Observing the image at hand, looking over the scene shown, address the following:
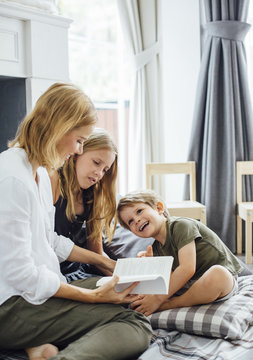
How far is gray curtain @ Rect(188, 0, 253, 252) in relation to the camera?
371cm

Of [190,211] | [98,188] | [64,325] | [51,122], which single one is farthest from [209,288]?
[190,211]

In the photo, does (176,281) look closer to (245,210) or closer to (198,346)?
(198,346)

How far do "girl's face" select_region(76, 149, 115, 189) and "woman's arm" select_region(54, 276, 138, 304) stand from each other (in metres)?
0.60

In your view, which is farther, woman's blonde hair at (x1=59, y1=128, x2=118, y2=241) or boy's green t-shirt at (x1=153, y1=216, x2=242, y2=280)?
woman's blonde hair at (x1=59, y1=128, x2=118, y2=241)

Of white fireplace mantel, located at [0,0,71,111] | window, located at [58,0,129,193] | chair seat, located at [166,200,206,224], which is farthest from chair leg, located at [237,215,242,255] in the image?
white fireplace mantel, located at [0,0,71,111]

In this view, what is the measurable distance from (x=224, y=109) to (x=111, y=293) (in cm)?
252

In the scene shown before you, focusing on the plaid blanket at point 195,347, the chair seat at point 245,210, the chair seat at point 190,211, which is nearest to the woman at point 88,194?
the plaid blanket at point 195,347

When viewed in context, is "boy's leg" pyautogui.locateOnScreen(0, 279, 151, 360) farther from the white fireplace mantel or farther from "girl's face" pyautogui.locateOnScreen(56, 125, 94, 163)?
the white fireplace mantel

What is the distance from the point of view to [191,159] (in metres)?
3.88

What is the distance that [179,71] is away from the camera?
4.12 metres

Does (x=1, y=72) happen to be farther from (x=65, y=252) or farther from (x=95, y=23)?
(x=95, y=23)

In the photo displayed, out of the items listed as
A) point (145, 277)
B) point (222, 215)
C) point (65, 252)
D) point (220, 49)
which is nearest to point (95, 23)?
point (220, 49)

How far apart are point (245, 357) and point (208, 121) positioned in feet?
8.48

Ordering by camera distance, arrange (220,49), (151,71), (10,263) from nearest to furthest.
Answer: (10,263) → (220,49) → (151,71)
